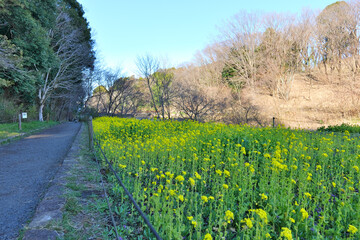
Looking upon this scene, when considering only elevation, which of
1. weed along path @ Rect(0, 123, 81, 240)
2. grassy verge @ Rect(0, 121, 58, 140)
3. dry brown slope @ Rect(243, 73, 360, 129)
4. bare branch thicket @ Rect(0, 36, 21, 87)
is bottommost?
weed along path @ Rect(0, 123, 81, 240)

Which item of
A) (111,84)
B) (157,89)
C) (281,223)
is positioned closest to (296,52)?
(157,89)

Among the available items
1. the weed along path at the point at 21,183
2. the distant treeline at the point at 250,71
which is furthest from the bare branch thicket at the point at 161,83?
the weed along path at the point at 21,183

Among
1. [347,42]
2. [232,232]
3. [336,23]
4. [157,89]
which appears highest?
[336,23]

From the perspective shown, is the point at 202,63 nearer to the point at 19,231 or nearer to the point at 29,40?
the point at 29,40

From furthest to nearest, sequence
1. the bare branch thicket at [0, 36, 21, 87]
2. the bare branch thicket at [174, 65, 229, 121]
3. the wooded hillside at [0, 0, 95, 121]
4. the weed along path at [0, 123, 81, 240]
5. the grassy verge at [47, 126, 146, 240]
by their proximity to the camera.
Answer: the bare branch thicket at [174, 65, 229, 121] → the wooded hillside at [0, 0, 95, 121] → the bare branch thicket at [0, 36, 21, 87] → the weed along path at [0, 123, 81, 240] → the grassy verge at [47, 126, 146, 240]

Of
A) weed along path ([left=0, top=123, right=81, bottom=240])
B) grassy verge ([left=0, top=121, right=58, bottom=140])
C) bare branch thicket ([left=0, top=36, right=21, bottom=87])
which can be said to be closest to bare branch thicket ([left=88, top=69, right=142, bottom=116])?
grassy verge ([left=0, top=121, right=58, bottom=140])

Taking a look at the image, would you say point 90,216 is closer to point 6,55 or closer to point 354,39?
point 6,55

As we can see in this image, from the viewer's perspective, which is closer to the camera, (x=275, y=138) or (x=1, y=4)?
(x=275, y=138)

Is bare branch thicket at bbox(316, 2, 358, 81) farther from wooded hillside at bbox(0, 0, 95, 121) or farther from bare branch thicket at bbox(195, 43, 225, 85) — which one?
wooded hillside at bbox(0, 0, 95, 121)

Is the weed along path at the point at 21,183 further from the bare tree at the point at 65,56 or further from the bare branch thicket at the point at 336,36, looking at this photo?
the bare branch thicket at the point at 336,36

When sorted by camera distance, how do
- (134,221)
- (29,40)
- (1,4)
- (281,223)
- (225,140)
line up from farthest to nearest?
(29,40) < (1,4) < (225,140) < (134,221) < (281,223)

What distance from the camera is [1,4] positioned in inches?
377

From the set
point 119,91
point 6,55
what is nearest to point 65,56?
point 119,91

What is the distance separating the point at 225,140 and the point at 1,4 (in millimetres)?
11186
